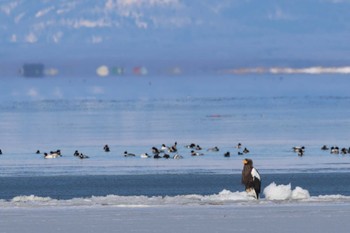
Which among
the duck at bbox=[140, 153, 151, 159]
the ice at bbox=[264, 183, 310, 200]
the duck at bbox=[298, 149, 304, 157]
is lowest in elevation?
the ice at bbox=[264, 183, 310, 200]

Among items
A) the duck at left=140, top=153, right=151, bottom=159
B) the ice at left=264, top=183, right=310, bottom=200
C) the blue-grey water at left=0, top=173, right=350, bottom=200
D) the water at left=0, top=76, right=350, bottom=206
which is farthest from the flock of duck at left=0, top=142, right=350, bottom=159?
the ice at left=264, top=183, right=310, bottom=200

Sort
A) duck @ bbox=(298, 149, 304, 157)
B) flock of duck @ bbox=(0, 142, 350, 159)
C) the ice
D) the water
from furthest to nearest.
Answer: duck @ bbox=(298, 149, 304, 157), flock of duck @ bbox=(0, 142, 350, 159), the water, the ice

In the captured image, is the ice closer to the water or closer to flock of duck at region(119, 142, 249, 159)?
the water

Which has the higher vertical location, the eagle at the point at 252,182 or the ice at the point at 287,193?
the eagle at the point at 252,182

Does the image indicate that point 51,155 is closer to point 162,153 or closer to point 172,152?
point 162,153

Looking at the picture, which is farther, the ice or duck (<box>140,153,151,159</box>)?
duck (<box>140,153,151,159</box>)

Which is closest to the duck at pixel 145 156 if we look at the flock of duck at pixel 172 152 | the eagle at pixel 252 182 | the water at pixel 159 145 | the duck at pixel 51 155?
the flock of duck at pixel 172 152

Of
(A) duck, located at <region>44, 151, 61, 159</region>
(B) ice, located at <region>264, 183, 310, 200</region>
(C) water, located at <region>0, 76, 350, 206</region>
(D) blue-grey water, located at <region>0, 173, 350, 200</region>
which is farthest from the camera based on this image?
(A) duck, located at <region>44, 151, 61, 159</region>

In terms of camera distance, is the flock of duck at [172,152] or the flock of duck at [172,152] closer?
the flock of duck at [172,152]

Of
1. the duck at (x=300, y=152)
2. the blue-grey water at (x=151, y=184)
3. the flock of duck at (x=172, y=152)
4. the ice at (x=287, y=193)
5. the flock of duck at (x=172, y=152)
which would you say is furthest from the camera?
the duck at (x=300, y=152)

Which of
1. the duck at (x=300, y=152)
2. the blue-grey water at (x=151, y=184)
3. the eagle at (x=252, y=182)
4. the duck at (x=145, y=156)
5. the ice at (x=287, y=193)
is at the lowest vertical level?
the ice at (x=287, y=193)

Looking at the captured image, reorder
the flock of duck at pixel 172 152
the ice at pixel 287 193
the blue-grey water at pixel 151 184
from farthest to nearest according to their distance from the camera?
1. the flock of duck at pixel 172 152
2. the blue-grey water at pixel 151 184
3. the ice at pixel 287 193

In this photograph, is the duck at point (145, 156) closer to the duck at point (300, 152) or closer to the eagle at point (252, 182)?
the duck at point (300, 152)

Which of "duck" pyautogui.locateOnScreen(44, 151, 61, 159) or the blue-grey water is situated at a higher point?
"duck" pyautogui.locateOnScreen(44, 151, 61, 159)
